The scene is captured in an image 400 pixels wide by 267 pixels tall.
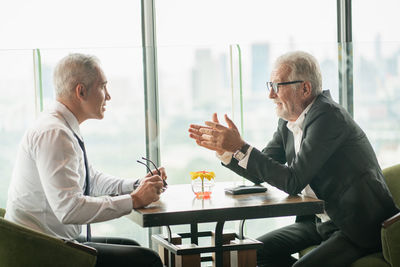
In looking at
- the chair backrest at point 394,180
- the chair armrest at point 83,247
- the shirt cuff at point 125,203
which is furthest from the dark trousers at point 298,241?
the chair armrest at point 83,247

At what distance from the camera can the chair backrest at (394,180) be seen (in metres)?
2.98

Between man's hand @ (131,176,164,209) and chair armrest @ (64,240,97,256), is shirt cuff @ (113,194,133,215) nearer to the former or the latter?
man's hand @ (131,176,164,209)

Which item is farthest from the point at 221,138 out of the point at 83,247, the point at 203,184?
the point at 83,247

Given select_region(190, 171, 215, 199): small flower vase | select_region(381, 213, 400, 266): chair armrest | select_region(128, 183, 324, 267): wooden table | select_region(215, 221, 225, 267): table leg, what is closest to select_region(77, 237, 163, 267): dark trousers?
select_region(128, 183, 324, 267): wooden table

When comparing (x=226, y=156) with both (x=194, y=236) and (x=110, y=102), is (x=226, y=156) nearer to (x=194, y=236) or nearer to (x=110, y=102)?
(x=194, y=236)

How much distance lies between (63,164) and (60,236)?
363 mm

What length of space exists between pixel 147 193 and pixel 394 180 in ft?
4.47

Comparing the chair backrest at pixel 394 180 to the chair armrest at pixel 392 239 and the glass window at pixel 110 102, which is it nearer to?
the chair armrest at pixel 392 239

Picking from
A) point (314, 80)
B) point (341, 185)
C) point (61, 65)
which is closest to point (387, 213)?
point (341, 185)

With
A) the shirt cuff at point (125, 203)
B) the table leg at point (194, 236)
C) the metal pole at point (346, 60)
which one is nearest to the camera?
the shirt cuff at point (125, 203)

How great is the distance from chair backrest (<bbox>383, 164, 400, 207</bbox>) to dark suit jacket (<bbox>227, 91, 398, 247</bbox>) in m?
0.35

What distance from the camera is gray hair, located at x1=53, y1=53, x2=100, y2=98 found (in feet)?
8.24

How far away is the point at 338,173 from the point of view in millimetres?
2646

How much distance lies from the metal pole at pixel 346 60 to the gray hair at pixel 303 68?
53.6 inches
